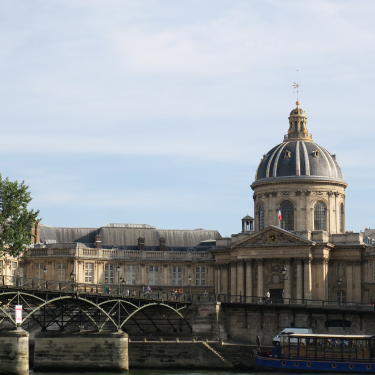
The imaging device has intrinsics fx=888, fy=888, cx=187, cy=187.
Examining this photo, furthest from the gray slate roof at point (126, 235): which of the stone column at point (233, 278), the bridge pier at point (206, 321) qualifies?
the bridge pier at point (206, 321)

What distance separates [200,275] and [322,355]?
40785 millimetres

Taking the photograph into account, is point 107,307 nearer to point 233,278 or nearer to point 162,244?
point 233,278

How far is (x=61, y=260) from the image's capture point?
11438 cm

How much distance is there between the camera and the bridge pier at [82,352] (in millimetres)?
78938

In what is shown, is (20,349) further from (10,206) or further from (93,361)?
(10,206)

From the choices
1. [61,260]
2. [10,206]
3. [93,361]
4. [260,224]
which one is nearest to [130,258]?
[61,260]

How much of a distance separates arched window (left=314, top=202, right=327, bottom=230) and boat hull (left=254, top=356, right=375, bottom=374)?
1384 inches

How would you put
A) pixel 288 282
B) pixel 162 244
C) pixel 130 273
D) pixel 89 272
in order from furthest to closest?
pixel 162 244 → pixel 130 273 → pixel 89 272 → pixel 288 282

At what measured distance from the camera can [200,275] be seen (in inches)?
4626

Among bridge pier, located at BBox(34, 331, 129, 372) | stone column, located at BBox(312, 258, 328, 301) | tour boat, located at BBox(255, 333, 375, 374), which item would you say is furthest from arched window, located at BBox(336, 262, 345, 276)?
bridge pier, located at BBox(34, 331, 129, 372)

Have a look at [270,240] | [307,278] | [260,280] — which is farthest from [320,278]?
[270,240]

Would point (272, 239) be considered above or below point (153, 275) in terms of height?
above

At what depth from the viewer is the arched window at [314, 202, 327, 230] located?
111m

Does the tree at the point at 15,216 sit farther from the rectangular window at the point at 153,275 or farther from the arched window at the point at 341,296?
the arched window at the point at 341,296
